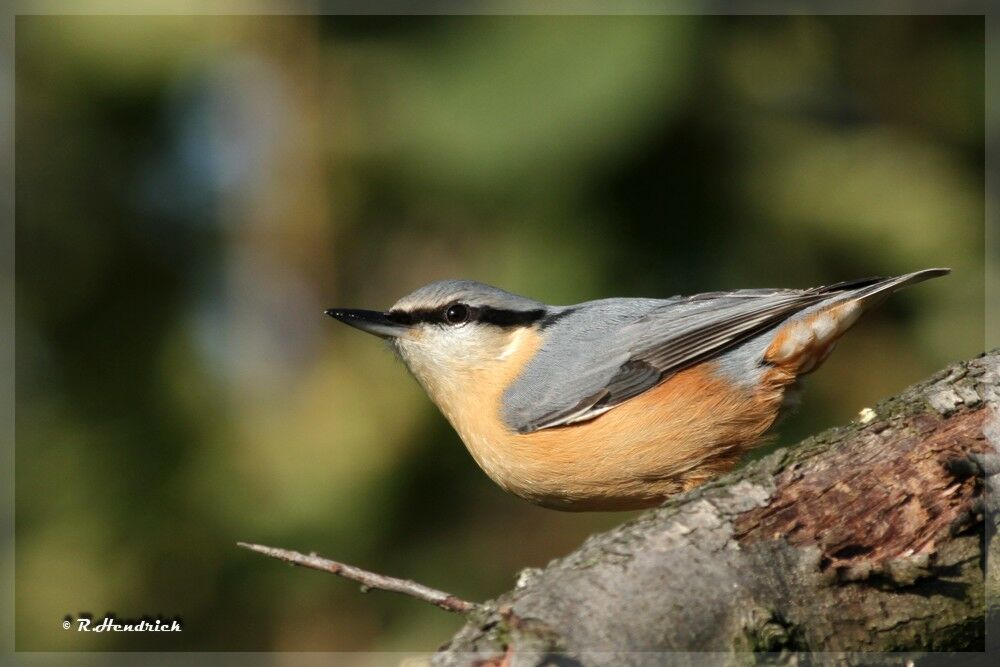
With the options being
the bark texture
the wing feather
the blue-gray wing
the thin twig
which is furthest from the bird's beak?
the bark texture

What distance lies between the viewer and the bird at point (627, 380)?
280cm

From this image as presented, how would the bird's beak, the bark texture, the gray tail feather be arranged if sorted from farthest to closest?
the bird's beak < the gray tail feather < the bark texture

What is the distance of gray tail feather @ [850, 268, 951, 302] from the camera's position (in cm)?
273

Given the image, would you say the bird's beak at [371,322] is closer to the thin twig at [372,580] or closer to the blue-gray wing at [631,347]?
the blue-gray wing at [631,347]

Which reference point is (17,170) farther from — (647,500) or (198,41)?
(647,500)

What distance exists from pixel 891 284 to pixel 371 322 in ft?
5.43

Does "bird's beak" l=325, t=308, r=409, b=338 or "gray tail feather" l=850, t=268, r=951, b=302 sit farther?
"bird's beak" l=325, t=308, r=409, b=338

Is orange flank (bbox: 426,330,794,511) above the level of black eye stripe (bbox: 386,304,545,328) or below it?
below

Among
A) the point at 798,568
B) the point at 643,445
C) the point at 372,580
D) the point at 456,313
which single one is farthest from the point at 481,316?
the point at 798,568

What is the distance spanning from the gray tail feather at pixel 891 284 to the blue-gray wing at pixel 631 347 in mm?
38

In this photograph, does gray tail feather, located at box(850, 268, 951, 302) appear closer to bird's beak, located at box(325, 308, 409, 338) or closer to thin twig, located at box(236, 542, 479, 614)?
bird's beak, located at box(325, 308, 409, 338)

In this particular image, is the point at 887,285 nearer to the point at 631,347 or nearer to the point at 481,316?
the point at 631,347

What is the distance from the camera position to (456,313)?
3252 millimetres

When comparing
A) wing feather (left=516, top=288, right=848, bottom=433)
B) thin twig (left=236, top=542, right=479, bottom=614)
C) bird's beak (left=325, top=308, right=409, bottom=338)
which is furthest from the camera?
bird's beak (left=325, top=308, right=409, bottom=338)
